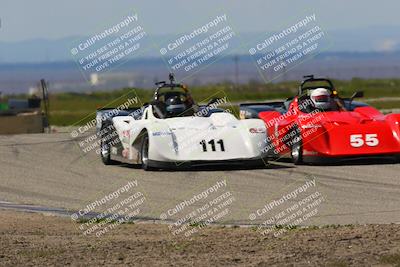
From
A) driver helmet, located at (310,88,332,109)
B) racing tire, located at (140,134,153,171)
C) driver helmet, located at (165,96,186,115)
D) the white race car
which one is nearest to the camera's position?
the white race car

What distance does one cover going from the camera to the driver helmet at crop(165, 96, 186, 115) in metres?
21.2

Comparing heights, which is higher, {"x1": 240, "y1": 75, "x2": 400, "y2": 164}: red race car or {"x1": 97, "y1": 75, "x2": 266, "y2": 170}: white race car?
{"x1": 97, "y1": 75, "x2": 266, "y2": 170}: white race car

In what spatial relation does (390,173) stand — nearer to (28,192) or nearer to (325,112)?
(325,112)

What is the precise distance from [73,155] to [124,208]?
8.95 meters

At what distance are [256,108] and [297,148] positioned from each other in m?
2.74

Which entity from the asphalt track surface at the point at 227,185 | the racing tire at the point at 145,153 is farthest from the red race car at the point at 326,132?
the racing tire at the point at 145,153

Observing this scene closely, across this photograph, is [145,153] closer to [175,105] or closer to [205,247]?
[175,105]

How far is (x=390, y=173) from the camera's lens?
18.6m

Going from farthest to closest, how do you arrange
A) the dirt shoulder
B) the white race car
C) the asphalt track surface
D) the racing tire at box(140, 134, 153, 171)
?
the racing tire at box(140, 134, 153, 171)
the white race car
the asphalt track surface
the dirt shoulder

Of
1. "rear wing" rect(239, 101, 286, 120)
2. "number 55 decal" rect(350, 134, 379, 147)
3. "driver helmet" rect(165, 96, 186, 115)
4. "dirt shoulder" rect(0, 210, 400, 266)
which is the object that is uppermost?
"driver helmet" rect(165, 96, 186, 115)

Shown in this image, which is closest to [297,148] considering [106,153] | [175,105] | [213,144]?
[213,144]

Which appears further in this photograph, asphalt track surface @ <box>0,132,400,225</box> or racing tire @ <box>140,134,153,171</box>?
racing tire @ <box>140,134,153,171</box>

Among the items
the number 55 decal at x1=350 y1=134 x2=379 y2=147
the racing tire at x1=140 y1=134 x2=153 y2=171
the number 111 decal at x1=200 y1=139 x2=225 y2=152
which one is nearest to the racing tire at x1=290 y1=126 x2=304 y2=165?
the number 55 decal at x1=350 y1=134 x2=379 y2=147

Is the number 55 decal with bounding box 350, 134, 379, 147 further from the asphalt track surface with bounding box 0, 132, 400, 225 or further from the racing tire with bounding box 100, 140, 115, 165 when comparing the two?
the racing tire with bounding box 100, 140, 115, 165
